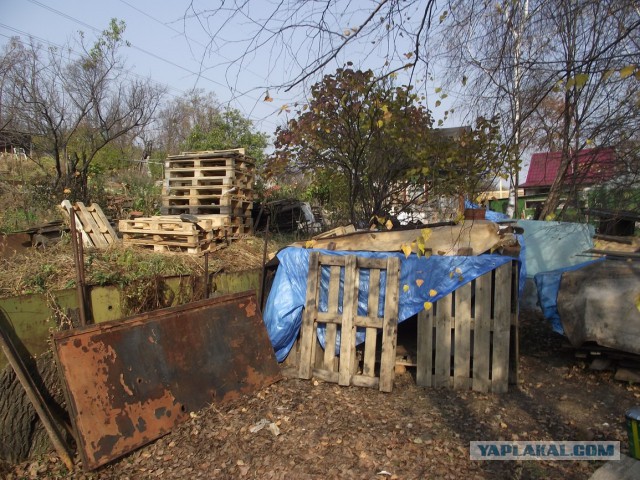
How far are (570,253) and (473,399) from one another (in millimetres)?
4803

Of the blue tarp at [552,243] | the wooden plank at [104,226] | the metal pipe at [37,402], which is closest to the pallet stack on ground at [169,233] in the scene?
the wooden plank at [104,226]

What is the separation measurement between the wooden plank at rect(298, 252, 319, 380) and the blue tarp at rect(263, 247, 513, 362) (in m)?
0.10

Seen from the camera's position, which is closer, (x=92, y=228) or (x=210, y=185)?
(x=92, y=228)

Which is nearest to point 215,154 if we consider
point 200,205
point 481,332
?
point 200,205

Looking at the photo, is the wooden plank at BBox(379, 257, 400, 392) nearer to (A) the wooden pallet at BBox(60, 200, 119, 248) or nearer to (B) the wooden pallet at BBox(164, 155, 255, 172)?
(B) the wooden pallet at BBox(164, 155, 255, 172)

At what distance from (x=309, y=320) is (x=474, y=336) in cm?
173

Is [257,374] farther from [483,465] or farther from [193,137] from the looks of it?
[193,137]

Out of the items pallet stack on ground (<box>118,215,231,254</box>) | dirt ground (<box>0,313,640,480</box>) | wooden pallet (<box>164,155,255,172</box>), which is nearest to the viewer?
dirt ground (<box>0,313,640,480</box>)

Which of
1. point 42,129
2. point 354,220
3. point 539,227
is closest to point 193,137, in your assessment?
point 42,129

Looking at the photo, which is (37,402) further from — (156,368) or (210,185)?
(210,185)

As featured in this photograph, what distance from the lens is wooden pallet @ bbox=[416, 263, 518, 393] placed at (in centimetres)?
449

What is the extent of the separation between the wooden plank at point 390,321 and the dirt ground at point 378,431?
26 cm

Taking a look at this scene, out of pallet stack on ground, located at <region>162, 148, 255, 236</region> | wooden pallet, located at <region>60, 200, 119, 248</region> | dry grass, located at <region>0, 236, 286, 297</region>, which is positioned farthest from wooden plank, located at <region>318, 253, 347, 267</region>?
wooden pallet, located at <region>60, 200, 119, 248</region>

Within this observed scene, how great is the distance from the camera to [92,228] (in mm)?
5543
